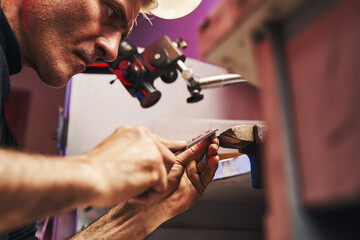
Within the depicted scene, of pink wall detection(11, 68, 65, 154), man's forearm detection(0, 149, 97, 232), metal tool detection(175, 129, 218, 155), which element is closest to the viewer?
man's forearm detection(0, 149, 97, 232)

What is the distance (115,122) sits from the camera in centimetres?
156

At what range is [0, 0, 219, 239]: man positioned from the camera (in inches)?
19.3

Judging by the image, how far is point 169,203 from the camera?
99cm

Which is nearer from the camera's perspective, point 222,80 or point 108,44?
point 222,80

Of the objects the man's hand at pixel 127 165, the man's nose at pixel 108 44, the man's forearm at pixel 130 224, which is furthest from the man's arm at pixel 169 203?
the man's nose at pixel 108 44

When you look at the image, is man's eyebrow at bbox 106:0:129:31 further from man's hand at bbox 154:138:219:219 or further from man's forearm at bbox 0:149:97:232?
man's forearm at bbox 0:149:97:232

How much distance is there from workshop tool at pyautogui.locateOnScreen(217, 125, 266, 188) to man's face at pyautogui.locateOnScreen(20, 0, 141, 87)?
0.55 meters

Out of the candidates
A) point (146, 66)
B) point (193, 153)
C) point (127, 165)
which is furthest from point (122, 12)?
point (127, 165)

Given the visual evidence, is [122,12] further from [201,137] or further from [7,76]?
[201,137]

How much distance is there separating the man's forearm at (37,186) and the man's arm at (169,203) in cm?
48

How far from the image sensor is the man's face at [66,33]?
108cm

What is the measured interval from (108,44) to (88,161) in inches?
28.9

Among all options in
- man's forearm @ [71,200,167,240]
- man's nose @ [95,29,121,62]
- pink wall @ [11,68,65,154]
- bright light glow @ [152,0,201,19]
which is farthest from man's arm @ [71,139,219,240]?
pink wall @ [11,68,65,154]

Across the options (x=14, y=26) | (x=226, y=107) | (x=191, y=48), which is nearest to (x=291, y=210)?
(x=14, y=26)
